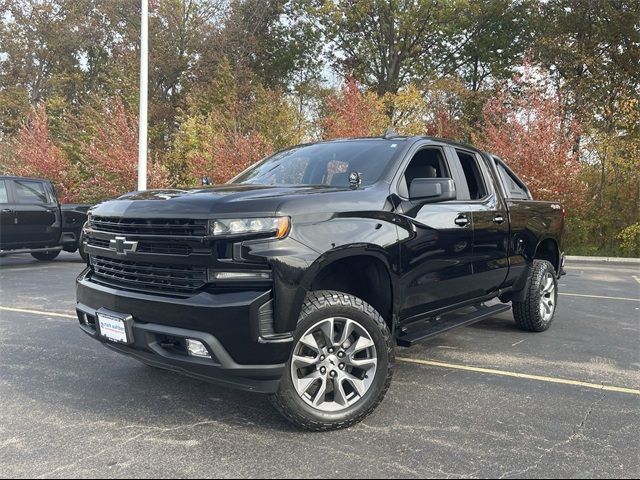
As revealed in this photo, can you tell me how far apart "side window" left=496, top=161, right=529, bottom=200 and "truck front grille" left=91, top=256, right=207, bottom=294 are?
3513mm

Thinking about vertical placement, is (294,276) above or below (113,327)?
above

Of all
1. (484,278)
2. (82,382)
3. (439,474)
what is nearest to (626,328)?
(484,278)

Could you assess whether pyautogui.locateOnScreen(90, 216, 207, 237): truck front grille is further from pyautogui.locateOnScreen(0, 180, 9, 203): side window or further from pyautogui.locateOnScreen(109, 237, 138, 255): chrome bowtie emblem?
pyautogui.locateOnScreen(0, 180, 9, 203): side window

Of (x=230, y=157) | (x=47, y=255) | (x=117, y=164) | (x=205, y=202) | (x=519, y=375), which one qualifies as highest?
(x=230, y=157)

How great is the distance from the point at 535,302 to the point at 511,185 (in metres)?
1.29

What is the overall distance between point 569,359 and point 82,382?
4182 mm

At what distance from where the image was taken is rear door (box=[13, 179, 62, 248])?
35.3ft

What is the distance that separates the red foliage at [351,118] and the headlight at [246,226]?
545 inches

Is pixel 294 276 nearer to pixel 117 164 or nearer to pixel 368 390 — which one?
pixel 368 390

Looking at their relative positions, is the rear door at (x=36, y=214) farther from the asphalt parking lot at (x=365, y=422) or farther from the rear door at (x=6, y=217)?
the asphalt parking lot at (x=365, y=422)

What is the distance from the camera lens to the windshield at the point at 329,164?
3990mm

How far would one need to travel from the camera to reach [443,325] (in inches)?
167

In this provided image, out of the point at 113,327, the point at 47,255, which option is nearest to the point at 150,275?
the point at 113,327

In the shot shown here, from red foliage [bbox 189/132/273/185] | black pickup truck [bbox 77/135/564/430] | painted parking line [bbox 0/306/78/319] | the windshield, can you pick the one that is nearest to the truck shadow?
painted parking line [bbox 0/306/78/319]
